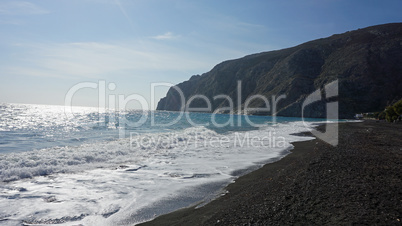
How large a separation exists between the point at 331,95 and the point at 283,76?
103 ft

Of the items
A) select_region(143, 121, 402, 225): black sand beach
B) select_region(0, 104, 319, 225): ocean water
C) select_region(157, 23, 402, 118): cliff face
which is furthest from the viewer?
select_region(157, 23, 402, 118): cliff face

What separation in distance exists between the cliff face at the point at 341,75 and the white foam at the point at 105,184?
104693mm

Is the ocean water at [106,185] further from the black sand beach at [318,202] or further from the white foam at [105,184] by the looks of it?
the black sand beach at [318,202]

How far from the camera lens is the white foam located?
657 centimetres

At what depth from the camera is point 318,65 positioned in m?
132

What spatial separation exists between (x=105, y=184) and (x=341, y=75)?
12403 centimetres

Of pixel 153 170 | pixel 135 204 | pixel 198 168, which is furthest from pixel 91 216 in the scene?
pixel 198 168

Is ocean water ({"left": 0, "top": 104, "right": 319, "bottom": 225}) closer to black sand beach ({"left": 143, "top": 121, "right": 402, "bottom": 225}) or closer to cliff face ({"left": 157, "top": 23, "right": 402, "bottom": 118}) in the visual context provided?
black sand beach ({"left": 143, "top": 121, "right": 402, "bottom": 225})

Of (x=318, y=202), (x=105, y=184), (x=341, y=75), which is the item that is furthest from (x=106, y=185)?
(x=341, y=75)

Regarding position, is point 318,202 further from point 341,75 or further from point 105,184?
point 341,75

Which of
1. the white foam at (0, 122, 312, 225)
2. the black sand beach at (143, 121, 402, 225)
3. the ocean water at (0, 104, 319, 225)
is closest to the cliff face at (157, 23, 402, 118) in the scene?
the white foam at (0, 122, 312, 225)

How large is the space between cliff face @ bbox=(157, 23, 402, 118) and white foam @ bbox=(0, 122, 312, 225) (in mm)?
104693

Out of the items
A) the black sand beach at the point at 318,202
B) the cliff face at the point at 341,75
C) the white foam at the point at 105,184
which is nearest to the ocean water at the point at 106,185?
the white foam at the point at 105,184

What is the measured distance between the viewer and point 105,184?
9367 mm
